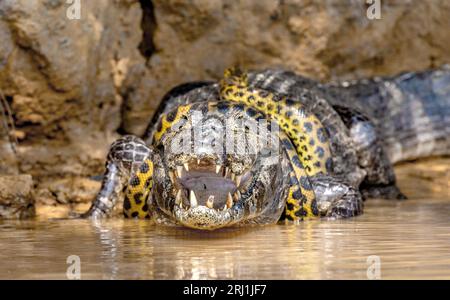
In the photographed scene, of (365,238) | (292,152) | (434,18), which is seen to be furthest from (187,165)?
(434,18)

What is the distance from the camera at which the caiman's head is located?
189 inches

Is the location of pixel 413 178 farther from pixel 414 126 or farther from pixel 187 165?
pixel 187 165

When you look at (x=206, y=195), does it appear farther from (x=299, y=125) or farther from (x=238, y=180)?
(x=299, y=125)

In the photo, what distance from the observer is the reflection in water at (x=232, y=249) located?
391cm

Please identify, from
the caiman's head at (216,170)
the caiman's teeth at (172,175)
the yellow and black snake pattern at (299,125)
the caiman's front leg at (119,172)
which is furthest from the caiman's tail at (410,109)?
the caiman's teeth at (172,175)

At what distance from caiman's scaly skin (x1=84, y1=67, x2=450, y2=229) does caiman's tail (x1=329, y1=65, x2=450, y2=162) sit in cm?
1

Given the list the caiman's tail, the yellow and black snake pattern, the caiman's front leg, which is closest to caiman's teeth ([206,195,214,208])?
the caiman's front leg

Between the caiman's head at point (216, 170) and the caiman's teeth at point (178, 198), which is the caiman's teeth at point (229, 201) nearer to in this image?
the caiman's head at point (216, 170)

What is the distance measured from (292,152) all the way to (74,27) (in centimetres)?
238

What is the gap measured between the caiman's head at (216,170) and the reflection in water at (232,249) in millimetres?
165

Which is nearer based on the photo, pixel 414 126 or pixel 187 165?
pixel 187 165

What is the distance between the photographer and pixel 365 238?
4980 mm

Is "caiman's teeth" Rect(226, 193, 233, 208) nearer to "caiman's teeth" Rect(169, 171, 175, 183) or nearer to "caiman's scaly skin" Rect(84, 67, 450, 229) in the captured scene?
"caiman's scaly skin" Rect(84, 67, 450, 229)

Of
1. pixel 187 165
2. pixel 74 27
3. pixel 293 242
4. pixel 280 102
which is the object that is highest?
pixel 74 27
